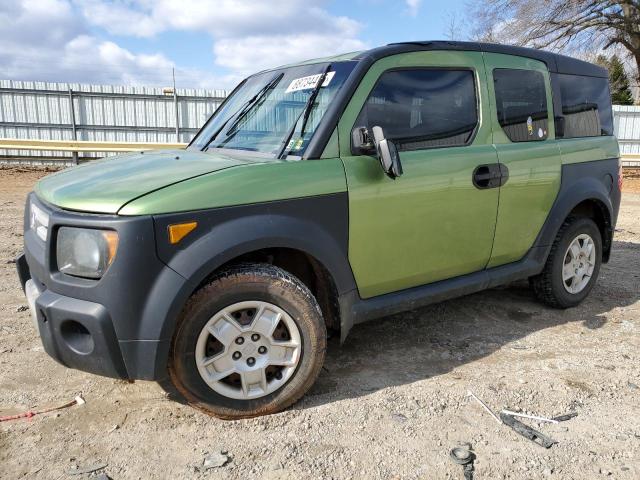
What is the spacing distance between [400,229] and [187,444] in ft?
5.30

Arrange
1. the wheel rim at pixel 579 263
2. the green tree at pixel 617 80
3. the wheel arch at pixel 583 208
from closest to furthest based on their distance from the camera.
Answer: the wheel arch at pixel 583 208 → the wheel rim at pixel 579 263 → the green tree at pixel 617 80

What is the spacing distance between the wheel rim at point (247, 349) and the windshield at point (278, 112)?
896 mm

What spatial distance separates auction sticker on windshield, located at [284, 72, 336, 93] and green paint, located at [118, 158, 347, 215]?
0.54m

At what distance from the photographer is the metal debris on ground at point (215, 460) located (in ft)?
7.91

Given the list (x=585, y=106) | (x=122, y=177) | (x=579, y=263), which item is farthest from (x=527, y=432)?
(x=585, y=106)

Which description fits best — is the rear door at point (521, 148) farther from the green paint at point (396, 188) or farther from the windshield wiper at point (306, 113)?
the windshield wiper at point (306, 113)

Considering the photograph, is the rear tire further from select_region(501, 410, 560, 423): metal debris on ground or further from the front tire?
the front tire

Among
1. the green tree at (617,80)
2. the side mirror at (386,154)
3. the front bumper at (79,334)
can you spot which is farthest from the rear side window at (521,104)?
the green tree at (617,80)

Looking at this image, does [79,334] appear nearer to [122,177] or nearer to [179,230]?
[179,230]

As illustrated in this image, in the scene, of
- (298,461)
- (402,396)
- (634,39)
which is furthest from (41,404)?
(634,39)

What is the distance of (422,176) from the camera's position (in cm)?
318

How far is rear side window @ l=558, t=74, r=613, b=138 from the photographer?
4.18 meters

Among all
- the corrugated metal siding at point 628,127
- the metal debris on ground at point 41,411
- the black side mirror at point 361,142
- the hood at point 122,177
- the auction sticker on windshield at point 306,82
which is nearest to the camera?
the hood at point 122,177

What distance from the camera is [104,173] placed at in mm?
2920
